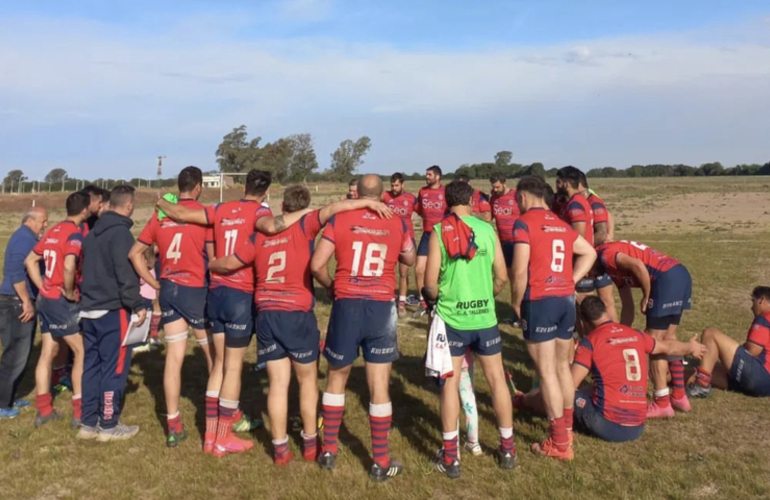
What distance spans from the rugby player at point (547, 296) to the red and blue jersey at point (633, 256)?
1400 mm

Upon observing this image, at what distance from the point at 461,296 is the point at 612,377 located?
1.73 meters

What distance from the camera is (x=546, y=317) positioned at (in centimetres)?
527

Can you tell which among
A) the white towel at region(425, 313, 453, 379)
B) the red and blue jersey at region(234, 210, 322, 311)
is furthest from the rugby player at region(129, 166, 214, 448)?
the white towel at region(425, 313, 453, 379)

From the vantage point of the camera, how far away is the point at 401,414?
253 inches

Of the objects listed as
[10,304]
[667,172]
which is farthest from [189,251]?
[667,172]

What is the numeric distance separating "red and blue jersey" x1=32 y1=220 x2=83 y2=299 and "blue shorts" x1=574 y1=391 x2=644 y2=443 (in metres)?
4.91

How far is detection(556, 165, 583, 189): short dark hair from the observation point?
7.43m

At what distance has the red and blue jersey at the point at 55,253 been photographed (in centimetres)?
584

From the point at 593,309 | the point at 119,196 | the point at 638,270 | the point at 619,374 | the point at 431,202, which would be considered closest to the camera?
the point at 619,374

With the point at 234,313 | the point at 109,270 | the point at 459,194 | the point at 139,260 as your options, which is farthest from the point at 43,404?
the point at 459,194

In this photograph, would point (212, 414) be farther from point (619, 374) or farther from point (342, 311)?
point (619, 374)

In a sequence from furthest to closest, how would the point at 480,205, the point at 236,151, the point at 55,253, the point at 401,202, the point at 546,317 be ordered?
the point at 236,151
the point at 401,202
the point at 480,205
the point at 55,253
the point at 546,317

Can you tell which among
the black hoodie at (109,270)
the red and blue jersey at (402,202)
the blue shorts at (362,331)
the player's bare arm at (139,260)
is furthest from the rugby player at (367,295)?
the red and blue jersey at (402,202)

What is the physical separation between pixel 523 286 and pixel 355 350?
1502mm
